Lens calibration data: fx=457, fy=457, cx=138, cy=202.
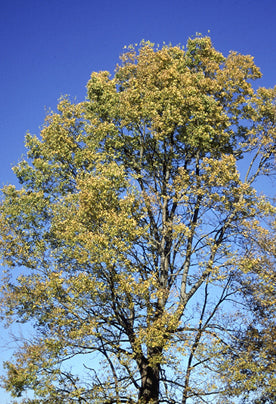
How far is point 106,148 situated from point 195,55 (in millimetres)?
7285

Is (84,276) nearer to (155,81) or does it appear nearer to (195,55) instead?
(155,81)

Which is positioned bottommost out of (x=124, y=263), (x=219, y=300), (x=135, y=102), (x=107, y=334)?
(x=107, y=334)

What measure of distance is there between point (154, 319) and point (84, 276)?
11.4 ft

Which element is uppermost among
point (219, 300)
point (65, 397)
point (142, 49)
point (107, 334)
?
point (142, 49)

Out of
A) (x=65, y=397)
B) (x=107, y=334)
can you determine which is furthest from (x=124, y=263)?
(x=65, y=397)

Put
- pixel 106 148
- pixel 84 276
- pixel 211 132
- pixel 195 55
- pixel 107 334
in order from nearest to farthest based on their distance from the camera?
pixel 84 276, pixel 107 334, pixel 211 132, pixel 106 148, pixel 195 55

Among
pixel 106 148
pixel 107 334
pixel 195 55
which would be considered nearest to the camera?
pixel 107 334

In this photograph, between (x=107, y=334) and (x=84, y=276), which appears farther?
(x=107, y=334)

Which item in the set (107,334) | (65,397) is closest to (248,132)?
(107,334)

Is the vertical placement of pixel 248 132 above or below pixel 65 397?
above

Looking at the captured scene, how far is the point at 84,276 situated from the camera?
17.7 meters

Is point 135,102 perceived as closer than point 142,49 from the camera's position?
Yes

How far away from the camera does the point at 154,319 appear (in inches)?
734

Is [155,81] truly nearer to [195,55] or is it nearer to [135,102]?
[135,102]
